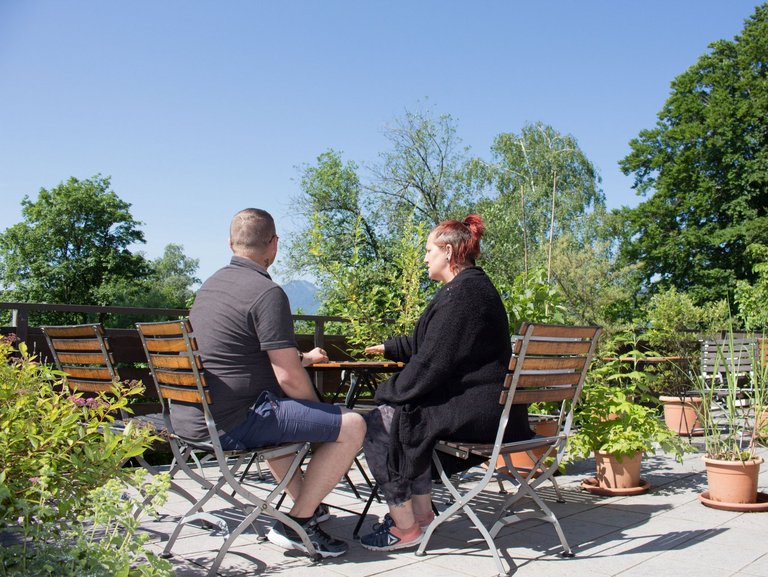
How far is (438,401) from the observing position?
10.1 feet

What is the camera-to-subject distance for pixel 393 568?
288cm

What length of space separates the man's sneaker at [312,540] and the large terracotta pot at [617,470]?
193 cm

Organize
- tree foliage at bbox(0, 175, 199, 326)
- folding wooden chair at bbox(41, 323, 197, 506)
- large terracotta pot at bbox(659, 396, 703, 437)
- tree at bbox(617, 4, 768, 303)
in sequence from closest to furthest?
1. folding wooden chair at bbox(41, 323, 197, 506)
2. large terracotta pot at bbox(659, 396, 703, 437)
3. tree at bbox(617, 4, 768, 303)
4. tree foliage at bbox(0, 175, 199, 326)

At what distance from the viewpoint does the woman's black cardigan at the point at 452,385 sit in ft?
9.94

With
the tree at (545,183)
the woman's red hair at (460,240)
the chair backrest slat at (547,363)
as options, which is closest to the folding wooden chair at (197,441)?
the chair backrest slat at (547,363)

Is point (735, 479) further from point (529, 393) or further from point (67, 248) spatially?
point (67, 248)

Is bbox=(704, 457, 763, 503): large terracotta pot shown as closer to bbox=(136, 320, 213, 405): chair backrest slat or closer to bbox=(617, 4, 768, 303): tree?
bbox=(136, 320, 213, 405): chair backrest slat

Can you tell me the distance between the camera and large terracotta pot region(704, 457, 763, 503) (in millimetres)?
3875

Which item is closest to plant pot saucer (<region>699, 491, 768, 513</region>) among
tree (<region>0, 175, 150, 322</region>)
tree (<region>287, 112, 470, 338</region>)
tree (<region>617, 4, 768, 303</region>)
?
tree (<region>617, 4, 768, 303</region>)

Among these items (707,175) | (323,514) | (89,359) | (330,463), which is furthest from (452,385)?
(707,175)

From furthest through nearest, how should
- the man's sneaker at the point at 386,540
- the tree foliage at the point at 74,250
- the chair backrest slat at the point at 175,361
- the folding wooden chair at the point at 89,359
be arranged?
1. the tree foliage at the point at 74,250
2. the folding wooden chair at the point at 89,359
3. the man's sneaker at the point at 386,540
4. the chair backrest slat at the point at 175,361

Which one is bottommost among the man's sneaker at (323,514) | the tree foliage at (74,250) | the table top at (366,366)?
the man's sneaker at (323,514)

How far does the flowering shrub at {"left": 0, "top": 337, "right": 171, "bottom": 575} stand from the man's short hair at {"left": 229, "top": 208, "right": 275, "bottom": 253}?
112 cm

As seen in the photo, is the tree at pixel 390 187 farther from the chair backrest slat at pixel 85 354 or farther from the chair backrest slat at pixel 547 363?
the chair backrest slat at pixel 547 363
